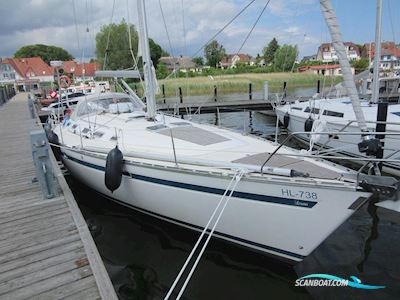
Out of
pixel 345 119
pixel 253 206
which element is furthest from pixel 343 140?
pixel 253 206

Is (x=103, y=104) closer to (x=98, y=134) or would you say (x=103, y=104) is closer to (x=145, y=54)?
(x=98, y=134)

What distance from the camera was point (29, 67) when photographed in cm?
8244

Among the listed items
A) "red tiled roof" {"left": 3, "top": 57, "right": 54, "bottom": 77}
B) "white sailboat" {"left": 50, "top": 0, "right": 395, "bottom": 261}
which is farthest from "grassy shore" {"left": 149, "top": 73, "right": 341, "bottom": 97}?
"red tiled roof" {"left": 3, "top": 57, "right": 54, "bottom": 77}

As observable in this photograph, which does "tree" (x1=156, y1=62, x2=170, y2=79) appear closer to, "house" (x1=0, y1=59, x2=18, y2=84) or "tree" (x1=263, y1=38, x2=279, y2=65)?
"tree" (x1=263, y1=38, x2=279, y2=65)

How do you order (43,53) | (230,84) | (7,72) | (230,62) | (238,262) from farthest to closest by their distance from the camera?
(230,62) < (43,53) < (7,72) < (230,84) < (238,262)

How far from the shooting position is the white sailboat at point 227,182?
4.00 meters

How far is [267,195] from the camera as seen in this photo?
4191 millimetres

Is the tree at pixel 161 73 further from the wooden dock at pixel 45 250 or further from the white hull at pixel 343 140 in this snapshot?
the wooden dock at pixel 45 250

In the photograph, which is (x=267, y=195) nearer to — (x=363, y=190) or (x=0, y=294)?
(x=363, y=190)

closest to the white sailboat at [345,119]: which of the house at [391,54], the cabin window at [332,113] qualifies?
the cabin window at [332,113]

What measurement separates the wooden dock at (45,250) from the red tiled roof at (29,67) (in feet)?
278

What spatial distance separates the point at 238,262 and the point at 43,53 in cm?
11276

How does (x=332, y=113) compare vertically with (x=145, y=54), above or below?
below

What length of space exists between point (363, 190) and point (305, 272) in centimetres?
181
